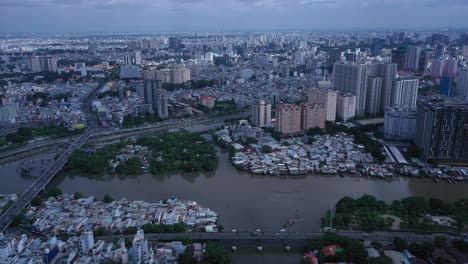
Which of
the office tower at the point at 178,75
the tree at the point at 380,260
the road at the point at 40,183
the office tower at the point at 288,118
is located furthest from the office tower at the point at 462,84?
the road at the point at 40,183

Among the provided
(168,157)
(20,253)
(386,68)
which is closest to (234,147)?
(168,157)

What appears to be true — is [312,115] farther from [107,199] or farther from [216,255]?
[216,255]

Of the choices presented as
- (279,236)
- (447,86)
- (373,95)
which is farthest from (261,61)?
(279,236)

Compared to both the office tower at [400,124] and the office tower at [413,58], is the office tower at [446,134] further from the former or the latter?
the office tower at [413,58]

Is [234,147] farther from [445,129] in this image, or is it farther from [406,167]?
[445,129]

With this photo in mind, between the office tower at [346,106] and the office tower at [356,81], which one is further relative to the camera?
the office tower at [356,81]

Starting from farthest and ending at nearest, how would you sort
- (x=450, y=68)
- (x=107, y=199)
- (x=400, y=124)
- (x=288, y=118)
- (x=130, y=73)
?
(x=130, y=73)
(x=450, y=68)
(x=288, y=118)
(x=400, y=124)
(x=107, y=199)
